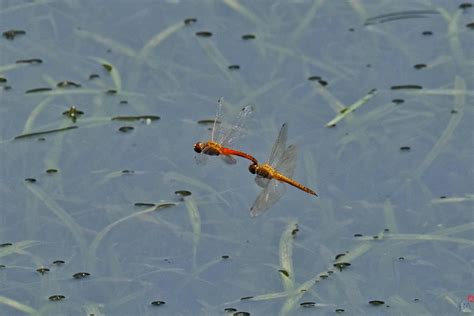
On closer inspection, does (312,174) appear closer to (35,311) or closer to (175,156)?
(175,156)

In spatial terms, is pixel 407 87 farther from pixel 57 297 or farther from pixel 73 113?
pixel 57 297

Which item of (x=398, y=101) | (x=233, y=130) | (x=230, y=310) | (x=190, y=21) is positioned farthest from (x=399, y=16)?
(x=230, y=310)

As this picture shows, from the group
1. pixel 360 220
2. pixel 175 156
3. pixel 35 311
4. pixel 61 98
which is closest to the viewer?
pixel 35 311

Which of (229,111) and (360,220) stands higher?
(229,111)

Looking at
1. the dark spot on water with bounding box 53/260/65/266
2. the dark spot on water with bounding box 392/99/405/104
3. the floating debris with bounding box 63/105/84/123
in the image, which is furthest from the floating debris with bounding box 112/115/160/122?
the dark spot on water with bounding box 392/99/405/104

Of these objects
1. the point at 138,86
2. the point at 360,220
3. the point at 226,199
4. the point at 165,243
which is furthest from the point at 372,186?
the point at 138,86

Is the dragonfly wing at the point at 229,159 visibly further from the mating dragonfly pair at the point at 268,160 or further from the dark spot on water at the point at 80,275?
the dark spot on water at the point at 80,275

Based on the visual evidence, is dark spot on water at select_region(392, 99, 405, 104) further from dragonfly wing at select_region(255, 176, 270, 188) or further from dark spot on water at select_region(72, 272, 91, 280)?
dark spot on water at select_region(72, 272, 91, 280)
